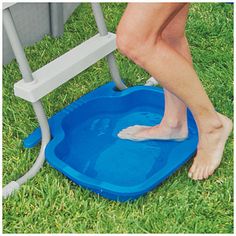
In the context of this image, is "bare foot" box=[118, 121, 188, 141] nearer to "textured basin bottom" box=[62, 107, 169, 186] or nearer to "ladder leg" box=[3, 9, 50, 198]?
"textured basin bottom" box=[62, 107, 169, 186]

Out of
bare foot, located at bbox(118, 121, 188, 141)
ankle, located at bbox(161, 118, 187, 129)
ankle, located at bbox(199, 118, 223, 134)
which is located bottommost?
bare foot, located at bbox(118, 121, 188, 141)

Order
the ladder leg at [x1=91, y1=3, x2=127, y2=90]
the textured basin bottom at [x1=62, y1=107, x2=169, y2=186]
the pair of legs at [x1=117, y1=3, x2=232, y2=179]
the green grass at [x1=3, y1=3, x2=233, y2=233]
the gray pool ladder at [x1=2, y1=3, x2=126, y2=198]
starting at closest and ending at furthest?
the pair of legs at [x1=117, y1=3, x2=232, y2=179], the green grass at [x1=3, y1=3, x2=233, y2=233], the gray pool ladder at [x1=2, y1=3, x2=126, y2=198], the textured basin bottom at [x1=62, y1=107, x2=169, y2=186], the ladder leg at [x1=91, y1=3, x2=127, y2=90]

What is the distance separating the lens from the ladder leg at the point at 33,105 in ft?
7.11

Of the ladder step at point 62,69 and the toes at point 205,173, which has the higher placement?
the ladder step at point 62,69

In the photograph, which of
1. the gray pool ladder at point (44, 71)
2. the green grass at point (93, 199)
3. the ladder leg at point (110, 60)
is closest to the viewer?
the green grass at point (93, 199)

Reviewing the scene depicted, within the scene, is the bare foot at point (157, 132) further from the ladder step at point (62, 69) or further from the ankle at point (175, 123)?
the ladder step at point (62, 69)

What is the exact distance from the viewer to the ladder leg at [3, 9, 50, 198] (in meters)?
2.17

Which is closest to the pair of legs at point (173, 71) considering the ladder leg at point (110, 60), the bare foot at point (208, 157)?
the bare foot at point (208, 157)

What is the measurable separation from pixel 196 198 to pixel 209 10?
135cm

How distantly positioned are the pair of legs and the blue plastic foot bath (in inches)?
2.8

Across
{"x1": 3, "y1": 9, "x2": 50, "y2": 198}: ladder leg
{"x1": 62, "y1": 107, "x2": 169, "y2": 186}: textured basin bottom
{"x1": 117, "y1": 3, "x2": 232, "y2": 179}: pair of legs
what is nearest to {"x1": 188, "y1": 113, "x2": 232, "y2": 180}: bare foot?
{"x1": 117, "y1": 3, "x2": 232, "y2": 179}: pair of legs

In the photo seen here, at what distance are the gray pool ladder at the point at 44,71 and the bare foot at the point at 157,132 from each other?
0.98ft

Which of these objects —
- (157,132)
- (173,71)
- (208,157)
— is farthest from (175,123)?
(173,71)

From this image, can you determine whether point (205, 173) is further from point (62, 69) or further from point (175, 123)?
point (62, 69)
